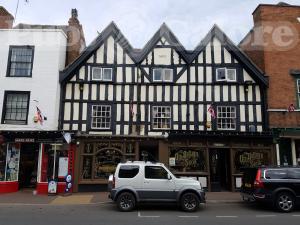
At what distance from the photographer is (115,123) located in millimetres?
18312

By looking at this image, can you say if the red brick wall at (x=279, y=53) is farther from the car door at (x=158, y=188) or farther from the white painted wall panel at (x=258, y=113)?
the car door at (x=158, y=188)

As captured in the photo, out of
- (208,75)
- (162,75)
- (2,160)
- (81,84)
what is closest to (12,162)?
(2,160)

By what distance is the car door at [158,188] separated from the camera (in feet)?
39.3

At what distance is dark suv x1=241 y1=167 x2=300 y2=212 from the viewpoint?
11797 mm

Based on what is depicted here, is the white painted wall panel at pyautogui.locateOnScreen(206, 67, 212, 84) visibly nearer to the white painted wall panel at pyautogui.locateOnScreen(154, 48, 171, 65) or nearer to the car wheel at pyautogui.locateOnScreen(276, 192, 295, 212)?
the white painted wall panel at pyautogui.locateOnScreen(154, 48, 171, 65)

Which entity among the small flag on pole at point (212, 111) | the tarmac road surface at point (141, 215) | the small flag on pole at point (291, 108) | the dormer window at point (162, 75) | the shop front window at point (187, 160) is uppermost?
the dormer window at point (162, 75)

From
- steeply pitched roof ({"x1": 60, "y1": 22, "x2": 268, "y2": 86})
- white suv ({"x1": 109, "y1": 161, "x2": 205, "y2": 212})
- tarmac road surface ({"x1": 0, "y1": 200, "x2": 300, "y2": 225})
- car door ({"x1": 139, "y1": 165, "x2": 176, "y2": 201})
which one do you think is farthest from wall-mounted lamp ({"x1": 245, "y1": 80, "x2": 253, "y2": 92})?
car door ({"x1": 139, "y1": 165, "x2": 176, "y2": 201})

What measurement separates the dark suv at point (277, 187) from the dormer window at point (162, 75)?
830cm

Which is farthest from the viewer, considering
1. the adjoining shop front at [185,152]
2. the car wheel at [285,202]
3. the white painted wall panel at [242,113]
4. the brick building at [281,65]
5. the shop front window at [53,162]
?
the white painted wall panel at [242,113]

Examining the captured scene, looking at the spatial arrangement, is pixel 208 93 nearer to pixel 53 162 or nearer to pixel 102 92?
pixel 102 92

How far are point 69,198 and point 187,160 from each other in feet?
22.4

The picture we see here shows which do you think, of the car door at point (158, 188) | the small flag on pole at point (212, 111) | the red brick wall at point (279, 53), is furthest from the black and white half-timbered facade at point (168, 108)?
the car door at point (158, 188)

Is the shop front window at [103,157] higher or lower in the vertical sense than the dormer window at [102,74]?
lower

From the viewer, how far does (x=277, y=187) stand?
11945 millimetres
